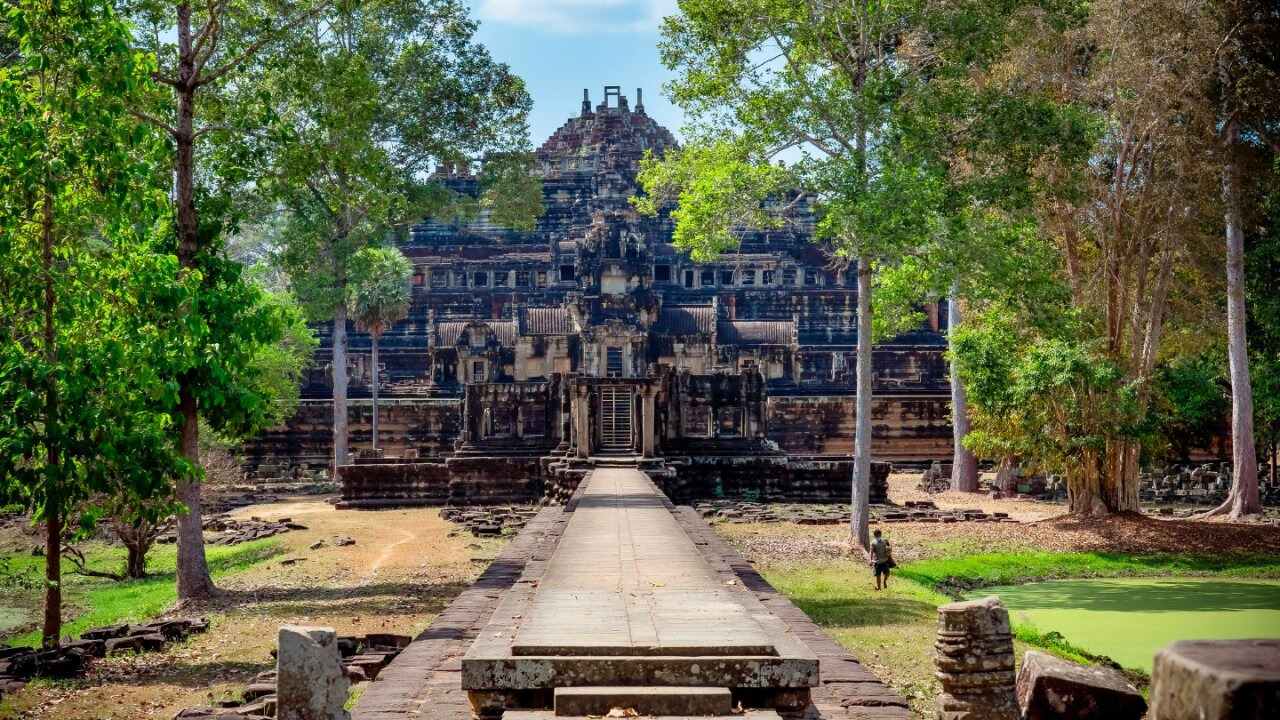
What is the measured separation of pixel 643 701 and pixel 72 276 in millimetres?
7440

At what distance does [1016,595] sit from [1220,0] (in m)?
10.9

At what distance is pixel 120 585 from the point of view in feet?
53.1

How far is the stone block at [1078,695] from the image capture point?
559 cm

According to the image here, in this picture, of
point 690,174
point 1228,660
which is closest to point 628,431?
point 690,174

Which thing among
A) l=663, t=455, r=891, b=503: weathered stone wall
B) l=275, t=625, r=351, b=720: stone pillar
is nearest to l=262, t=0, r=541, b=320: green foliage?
l=663, t=455, r=891, b=503: weathered stone wall

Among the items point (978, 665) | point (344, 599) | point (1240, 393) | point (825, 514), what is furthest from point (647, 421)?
point (978, 665)

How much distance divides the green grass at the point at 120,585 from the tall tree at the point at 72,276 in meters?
1.54

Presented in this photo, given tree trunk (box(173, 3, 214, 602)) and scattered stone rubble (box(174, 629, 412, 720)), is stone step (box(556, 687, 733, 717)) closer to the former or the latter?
scattered stone rubble (box(174, 629, 412, 720))

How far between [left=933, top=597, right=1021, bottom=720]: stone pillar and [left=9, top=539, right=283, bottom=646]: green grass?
28.9 ft

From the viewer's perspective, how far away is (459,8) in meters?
29.5

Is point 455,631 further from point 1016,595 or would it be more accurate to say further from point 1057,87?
point 1057,87

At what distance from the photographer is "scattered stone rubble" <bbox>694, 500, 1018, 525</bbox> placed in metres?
21.0

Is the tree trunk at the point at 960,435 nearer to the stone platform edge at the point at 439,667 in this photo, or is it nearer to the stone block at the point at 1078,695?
the stone platform edge at the point at 439,667

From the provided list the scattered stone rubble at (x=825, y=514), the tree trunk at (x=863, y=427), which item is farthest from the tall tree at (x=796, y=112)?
the scattered stone rubble at (x=825, y=514)
